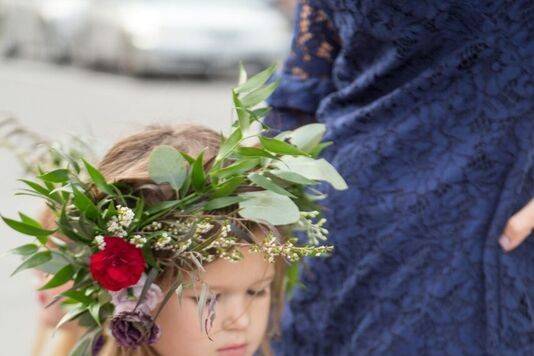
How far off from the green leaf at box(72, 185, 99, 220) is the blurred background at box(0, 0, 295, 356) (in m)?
7.25

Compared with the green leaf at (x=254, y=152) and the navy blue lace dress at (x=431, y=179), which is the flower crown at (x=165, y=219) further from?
the navy blue lace dress at (x=431, y=179)

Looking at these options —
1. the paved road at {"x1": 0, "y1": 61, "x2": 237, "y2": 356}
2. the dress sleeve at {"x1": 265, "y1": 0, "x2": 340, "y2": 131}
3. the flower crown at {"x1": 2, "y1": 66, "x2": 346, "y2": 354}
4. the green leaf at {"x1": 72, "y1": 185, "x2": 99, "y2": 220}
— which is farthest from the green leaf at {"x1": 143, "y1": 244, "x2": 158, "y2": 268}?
the paved road at {"x1": 0, "y1": 61, "x2": 237, "y2": 356}

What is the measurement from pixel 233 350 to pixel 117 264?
1.11ft

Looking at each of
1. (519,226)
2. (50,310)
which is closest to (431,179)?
(519,226)

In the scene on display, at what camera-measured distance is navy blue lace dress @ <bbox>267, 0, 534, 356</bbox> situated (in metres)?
2.22

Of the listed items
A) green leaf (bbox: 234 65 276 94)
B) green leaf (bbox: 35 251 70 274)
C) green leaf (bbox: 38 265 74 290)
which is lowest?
green leaf (bbox: 38 265 74 290)

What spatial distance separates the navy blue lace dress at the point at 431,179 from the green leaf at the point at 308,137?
0.40ft

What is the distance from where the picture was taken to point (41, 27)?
1550cm

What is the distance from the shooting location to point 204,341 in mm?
2219

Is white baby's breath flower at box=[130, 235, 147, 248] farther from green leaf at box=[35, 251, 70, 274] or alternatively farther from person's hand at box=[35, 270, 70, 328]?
person's hand at box=[35, 270, 70, 328]

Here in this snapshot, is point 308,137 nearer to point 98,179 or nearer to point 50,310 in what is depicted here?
point 98,179

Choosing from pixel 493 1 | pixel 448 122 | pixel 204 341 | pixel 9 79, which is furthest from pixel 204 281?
pixel 9 79

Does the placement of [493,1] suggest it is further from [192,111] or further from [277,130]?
[192,111]

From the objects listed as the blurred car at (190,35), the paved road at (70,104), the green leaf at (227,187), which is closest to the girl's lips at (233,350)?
the green leaf at (227,187)
